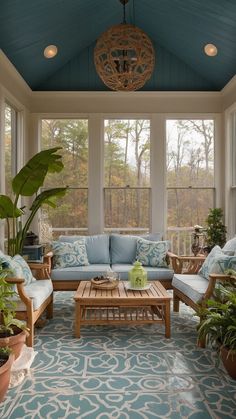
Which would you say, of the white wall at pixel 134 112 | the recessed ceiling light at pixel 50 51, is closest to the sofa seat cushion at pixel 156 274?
the white wall at pixel 134 112

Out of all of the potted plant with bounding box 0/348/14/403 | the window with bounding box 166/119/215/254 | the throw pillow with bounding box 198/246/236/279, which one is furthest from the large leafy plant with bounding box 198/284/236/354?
the window with bounding box 166/119/215/254

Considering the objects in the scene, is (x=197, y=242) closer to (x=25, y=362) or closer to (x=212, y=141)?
(x=212, y=141)

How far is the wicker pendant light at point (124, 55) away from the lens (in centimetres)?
368

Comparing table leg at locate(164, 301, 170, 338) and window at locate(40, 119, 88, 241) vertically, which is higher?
window at locate(40, 119, 88, 241)

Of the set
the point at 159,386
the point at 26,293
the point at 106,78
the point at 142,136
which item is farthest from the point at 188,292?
the point at 142,136

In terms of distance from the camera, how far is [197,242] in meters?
6.02

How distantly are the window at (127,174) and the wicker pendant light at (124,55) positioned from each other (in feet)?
7.41

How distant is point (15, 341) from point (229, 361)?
1.73m

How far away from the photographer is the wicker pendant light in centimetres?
368

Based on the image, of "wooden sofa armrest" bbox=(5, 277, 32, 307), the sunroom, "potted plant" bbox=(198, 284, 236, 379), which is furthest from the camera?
the sunroom

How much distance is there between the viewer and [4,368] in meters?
2.53

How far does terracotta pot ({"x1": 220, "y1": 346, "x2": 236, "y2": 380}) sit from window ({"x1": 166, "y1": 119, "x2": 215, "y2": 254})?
3.58 metres

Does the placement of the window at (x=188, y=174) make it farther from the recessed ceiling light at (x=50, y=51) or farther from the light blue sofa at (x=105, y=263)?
the recessed ceiling light at (x=50, y=51)

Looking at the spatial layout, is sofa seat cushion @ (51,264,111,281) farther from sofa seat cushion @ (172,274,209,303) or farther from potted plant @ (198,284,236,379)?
potted plant @ (198,284,236,379)
